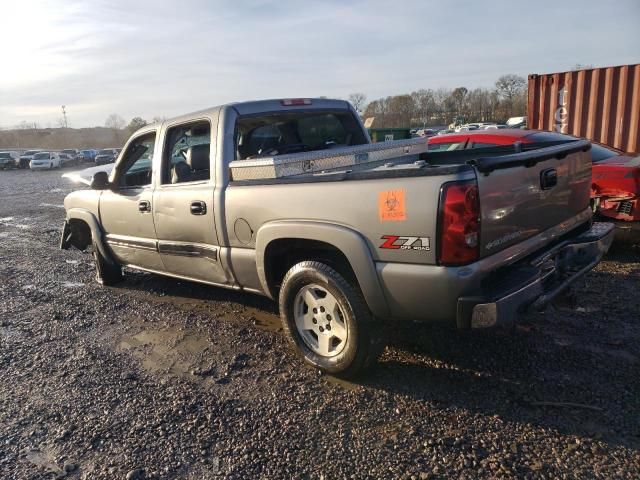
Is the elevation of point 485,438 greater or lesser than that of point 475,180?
lesser

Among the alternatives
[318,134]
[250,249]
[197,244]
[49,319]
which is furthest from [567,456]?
[49,319]

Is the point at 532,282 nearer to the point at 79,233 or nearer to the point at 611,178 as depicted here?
the point at 611,178

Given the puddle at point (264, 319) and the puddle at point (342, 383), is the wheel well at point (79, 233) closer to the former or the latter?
the puddle at point (264, 319)

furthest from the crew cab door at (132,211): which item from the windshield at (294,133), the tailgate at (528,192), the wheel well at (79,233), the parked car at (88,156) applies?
the parked car at (88,156)

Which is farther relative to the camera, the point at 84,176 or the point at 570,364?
the point at 84,176

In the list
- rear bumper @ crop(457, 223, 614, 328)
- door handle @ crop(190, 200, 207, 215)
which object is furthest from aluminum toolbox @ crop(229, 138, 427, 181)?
rear bumper @ crop(457, 223, 614, 328)

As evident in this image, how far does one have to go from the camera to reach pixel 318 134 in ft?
16.4

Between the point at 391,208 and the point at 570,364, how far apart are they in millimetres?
1807

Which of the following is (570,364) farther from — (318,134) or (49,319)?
(49,319)

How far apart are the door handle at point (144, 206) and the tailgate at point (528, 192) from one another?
10.7ft

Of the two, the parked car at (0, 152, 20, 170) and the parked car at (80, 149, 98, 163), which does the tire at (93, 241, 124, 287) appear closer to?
the parked car at (0, 152, 20, 170)

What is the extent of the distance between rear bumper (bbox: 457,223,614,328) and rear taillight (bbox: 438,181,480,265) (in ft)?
0.82

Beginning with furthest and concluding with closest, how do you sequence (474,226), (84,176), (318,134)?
(84,176) < (318,134) < (474,226)

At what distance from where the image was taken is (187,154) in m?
4.71
